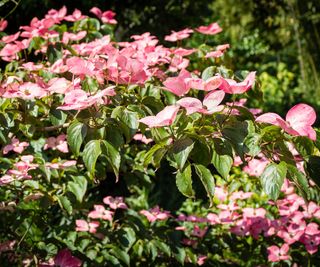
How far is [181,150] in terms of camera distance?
116 cm

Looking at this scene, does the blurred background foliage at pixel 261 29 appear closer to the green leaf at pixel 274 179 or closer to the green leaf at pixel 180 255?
the green leaf at pixel 180 255

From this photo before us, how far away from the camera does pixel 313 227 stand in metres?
2.33

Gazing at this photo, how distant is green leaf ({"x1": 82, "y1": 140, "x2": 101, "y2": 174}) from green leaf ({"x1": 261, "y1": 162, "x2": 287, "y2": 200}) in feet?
1.31

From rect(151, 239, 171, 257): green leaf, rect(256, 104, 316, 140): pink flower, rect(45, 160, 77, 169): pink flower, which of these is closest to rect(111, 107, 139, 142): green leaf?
rect(256, 104, 316, 140): pink flower

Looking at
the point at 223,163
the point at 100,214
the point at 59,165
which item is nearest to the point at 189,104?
the point at 223,163

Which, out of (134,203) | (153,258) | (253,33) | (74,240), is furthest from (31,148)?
(253,33)

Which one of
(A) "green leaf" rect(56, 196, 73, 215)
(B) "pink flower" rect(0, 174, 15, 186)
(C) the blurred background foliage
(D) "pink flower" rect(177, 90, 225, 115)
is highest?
(D) "pink flower" rect(177, 90, 225, 115)

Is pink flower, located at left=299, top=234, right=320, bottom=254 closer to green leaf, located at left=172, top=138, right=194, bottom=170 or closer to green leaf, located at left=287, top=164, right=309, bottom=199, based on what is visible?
green leaf, located at left=287, top=164, right=309, bottom=199

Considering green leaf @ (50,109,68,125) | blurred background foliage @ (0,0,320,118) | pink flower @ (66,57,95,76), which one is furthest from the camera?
blurred background foliage @ (0,0,320,118)

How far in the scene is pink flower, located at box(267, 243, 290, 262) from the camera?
2301 millimetres

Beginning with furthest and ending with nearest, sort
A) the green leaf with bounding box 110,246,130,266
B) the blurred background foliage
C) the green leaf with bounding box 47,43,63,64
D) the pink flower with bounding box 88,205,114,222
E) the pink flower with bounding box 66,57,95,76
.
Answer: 1. the blurred background foliage
2. the pink flower with bounding box 88,205,114,222
3. the green leaf with bounding box 47,43,63,64
4. the green leaf with bounding box 110,246,130,266
5. the pink flower with bounding box 66,57,95,76

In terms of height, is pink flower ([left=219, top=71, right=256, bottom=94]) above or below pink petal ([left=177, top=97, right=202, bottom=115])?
above

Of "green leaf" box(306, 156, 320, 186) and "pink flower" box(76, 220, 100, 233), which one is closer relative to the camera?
"green leaf" box(306, 156, 320, 186)

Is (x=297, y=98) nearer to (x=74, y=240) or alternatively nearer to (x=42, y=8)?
(x=42, y=8)
